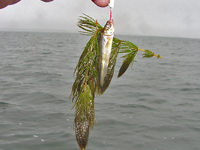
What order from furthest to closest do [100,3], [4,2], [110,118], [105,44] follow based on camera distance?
1. [110,118]
2. [105,44]
3. [100,3]
4. [4,2]

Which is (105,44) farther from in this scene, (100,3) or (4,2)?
(4,2)

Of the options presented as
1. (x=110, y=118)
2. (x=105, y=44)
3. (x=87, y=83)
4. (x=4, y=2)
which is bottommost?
(x=110, y=118)

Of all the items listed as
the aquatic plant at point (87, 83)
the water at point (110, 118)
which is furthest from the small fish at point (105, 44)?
the water at point (110, 118)

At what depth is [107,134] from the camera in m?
11.9

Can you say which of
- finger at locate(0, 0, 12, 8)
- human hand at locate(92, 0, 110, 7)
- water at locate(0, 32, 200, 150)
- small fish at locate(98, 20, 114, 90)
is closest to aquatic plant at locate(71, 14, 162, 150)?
small fish at locate(98, 20, 114, 90)

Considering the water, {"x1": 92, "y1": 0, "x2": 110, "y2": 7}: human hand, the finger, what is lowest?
the water

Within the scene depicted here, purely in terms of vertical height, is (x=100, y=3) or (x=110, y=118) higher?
(x=100, y=3)

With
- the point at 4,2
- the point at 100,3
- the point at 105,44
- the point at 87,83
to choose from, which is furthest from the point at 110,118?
the point at 4,2

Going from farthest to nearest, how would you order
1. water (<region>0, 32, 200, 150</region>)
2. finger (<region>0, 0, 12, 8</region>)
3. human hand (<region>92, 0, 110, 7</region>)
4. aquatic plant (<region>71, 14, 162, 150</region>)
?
water (<region>0, 32, 200, 150</region>)
aquatic plant (<region>71, 14, 162, 150</region>)
human hand (<region>92, 0, 110, 7</region>)
finger (<region>0, 0, 12, 8</region>)

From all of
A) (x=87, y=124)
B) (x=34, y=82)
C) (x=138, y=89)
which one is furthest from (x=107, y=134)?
(x=34, y=82)

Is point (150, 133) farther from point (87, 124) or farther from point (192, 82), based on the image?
point (192, 82)

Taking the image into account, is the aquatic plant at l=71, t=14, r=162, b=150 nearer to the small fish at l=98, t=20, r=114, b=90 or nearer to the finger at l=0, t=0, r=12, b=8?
the small fish at l=98, t=20, r=114, b=90

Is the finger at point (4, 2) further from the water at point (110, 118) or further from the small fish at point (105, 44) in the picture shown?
the water at point (110, 118)

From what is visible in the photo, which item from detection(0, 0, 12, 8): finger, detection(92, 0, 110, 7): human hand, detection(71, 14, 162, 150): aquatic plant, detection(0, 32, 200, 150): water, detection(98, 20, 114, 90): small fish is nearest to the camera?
detection(0, 0, 12, 8): finger
